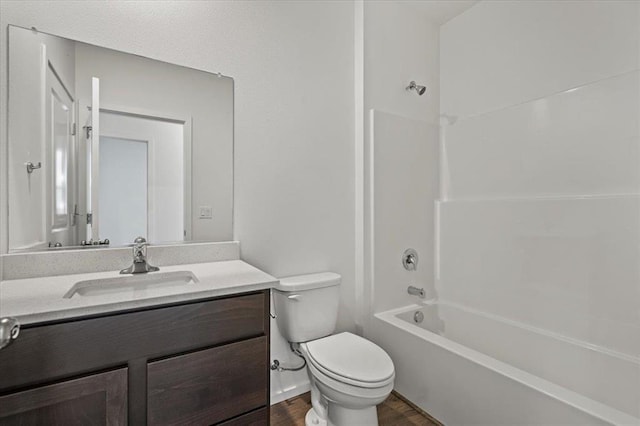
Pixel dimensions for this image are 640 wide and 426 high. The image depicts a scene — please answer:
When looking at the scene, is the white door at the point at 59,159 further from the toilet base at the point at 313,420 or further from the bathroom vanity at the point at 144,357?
the toilet base at the point at 313,420

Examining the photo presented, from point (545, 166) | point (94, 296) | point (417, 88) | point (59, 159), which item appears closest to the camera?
point (94, 296)

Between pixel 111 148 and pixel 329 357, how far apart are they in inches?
54.8

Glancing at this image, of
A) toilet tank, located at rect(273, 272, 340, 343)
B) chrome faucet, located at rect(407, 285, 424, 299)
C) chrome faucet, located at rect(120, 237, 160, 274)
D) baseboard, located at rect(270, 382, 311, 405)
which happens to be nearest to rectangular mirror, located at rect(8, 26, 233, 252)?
chrome faucet, located at rect(120, 237, 160, 274)

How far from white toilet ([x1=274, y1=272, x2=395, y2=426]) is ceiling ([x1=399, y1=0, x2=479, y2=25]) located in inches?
81.5

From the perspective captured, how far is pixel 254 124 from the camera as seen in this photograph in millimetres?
1710

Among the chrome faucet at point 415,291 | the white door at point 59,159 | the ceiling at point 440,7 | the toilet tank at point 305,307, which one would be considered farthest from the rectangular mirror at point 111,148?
the ceiling at point 440,7

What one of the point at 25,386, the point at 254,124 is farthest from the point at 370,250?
the point at 25,386

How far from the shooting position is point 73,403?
834 mm

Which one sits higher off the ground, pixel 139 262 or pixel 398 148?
pixel 398 148

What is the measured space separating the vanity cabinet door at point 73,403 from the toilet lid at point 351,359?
0.81m

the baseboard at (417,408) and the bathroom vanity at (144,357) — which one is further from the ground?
the bathroom vanity at (144,357)

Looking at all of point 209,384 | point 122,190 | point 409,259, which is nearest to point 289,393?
point 209,384

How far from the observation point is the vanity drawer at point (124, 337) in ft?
2.59

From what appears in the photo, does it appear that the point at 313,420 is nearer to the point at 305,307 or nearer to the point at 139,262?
the point at 305,307
